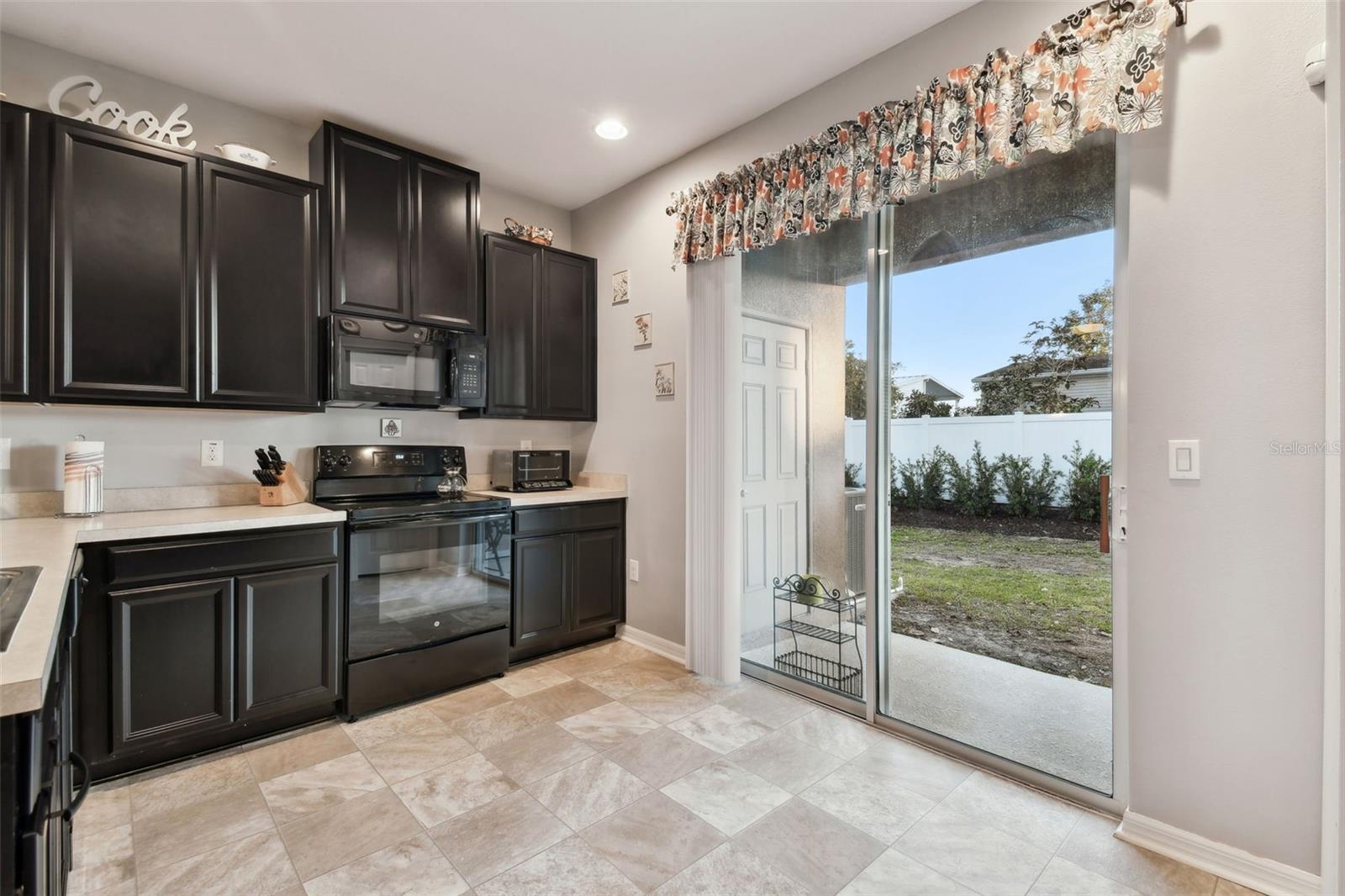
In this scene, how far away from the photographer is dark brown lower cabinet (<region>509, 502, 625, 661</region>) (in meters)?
3.20

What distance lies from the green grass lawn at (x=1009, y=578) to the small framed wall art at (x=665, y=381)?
141 centimetres

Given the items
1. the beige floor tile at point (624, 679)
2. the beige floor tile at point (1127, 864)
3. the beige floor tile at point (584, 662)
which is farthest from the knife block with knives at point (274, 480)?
the beige floor tile at point (1127, 864)

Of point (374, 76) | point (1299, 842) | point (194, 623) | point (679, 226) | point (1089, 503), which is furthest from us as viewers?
point (679, 226)

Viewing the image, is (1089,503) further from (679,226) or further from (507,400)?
(507,400)

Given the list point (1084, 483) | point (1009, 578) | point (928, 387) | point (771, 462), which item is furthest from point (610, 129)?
point (1009, 578)

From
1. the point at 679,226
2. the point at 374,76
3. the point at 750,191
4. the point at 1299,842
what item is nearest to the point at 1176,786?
the point at 1299,842

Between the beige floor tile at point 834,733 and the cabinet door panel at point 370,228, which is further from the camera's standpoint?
the cabinet door panel at point 370,228

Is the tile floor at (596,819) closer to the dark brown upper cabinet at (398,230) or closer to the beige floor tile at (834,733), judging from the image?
the beige floor tile at (834,733)

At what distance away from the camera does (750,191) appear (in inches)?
111

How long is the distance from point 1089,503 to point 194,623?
3.16 meters

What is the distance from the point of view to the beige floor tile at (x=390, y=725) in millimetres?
2451

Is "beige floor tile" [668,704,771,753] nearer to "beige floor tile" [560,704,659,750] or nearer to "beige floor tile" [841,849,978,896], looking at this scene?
"beige floor tile" [560,704,659,750]

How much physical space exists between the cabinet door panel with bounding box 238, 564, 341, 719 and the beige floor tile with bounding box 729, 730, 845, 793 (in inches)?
66.7

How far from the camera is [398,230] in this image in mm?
2971
